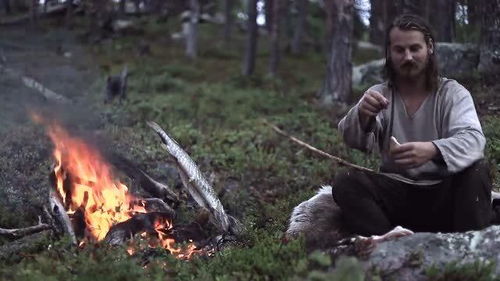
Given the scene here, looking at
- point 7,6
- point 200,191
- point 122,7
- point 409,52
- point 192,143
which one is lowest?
point 192,143

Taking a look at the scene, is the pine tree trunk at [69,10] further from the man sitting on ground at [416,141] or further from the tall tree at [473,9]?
the man sitting on ground at [416,141]

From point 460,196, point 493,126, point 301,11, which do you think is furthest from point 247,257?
point 301,11

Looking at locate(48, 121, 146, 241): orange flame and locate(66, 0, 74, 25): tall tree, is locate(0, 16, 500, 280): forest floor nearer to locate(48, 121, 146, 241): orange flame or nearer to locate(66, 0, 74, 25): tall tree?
locate(48, 121, 146, 241): orange flame

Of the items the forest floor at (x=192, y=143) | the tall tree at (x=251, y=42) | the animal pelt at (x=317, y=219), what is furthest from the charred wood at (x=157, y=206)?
the tall tree at (x=251, y=42)

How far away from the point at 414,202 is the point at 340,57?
10430mm

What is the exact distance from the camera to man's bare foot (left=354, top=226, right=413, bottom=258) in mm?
4066

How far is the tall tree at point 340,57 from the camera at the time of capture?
14.4m

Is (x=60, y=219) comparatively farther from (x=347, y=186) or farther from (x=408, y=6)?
(x=408, y=6)

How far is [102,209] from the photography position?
5828 mm

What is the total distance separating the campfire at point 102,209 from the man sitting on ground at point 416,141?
1555 millimetres

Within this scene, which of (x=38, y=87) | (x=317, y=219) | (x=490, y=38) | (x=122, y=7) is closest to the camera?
(x=317, y=219)

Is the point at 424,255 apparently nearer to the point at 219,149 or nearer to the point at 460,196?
the point at 460,196

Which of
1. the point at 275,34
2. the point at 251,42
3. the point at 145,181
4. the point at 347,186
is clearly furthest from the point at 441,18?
the point at 347,186

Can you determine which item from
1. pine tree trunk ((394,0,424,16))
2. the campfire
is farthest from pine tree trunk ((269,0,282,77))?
the campfire
